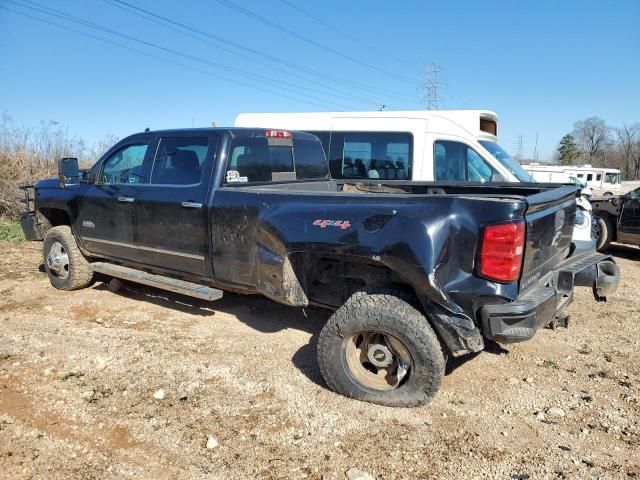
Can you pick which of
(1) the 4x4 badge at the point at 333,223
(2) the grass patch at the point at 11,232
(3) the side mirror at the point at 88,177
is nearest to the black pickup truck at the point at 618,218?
(1) the 4x4 badge at the point at 333,223

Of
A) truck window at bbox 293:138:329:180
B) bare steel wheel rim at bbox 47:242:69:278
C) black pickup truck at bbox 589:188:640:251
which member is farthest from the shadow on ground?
bare steel wheel rim at bbox 47:242:69:278

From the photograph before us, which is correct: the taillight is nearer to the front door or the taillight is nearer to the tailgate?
the front door

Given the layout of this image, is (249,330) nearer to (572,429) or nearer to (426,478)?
(426,478)

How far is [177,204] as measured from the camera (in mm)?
4473

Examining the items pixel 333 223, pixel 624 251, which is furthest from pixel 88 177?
pixel 624 251

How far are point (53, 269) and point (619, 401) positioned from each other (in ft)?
19.6

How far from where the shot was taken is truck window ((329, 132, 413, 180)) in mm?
7945

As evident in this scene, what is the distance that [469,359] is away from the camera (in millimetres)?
4082

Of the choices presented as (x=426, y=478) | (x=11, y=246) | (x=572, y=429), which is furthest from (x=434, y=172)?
(x=11, y=246)

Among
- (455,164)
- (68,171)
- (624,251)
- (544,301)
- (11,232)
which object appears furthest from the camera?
(11,232)

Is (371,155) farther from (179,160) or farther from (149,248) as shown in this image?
(149,248)

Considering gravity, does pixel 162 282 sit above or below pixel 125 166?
below

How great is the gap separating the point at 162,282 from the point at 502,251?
3.13 m

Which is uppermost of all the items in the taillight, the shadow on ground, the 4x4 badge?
the taillight
